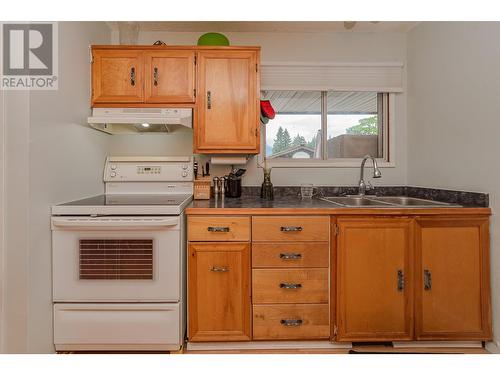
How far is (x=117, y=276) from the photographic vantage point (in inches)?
69.5

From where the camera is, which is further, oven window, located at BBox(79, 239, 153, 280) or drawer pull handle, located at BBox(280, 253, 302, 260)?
drawer pull handle, located at BBox(280, 253, 302, 260)

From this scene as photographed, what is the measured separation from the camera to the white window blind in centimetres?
263

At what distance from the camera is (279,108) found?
275 cm

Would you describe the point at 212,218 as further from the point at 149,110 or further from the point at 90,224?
the point at 149,110

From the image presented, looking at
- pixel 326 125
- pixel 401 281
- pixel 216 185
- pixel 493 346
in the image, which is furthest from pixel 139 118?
pixel 493 346

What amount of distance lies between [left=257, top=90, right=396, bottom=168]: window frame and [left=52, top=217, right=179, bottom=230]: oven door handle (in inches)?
46.3

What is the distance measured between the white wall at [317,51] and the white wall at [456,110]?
16 centimetres

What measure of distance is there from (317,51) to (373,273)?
1899mm

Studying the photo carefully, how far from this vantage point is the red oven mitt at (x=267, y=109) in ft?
8.23

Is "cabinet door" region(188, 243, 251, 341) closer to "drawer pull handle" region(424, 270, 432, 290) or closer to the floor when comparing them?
the floor

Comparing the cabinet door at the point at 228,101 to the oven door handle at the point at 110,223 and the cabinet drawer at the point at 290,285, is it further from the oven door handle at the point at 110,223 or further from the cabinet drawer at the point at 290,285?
the cabinet drawer at the point at 290,285

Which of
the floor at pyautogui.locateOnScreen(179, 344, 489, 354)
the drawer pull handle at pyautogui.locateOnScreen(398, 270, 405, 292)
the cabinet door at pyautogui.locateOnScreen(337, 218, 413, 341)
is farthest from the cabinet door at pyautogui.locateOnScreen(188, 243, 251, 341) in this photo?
the drawer pull handle at pyautogui.locateOnScreen(398, 270, 405, 292)

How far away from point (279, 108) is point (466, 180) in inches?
60.5

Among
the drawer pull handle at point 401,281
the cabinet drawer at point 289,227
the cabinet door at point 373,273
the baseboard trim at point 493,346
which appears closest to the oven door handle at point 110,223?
the cabinet drawer at point 289,227
